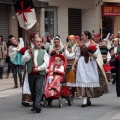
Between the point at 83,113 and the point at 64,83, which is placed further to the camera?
the point at 64,83

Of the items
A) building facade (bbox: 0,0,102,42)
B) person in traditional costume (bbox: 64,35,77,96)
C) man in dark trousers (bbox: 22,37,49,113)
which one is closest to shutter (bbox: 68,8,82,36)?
building facade (bbox: 0,0,102,42)

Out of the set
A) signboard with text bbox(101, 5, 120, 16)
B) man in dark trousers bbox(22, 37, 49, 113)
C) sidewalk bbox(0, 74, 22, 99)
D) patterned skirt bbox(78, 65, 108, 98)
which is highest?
signboard with text bbox(101, 5, 120, 16)

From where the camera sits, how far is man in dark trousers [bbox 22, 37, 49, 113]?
11.3 m

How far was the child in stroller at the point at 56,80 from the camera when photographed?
470 inches

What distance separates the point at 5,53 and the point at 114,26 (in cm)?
1574

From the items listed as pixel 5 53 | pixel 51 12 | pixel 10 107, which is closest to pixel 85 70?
pixel 10 107

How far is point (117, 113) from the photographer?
11.2 metres

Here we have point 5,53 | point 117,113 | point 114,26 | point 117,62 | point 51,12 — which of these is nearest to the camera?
point 117,113

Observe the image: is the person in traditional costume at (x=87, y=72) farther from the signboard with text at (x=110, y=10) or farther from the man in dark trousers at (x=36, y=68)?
the signboard with text at (x=110, y=10)

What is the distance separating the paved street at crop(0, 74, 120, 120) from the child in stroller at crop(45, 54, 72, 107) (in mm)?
286

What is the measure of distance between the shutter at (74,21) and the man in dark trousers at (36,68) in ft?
59.5

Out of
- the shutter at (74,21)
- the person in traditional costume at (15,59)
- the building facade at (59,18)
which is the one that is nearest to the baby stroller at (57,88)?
the person in traditional costume at (15,59)

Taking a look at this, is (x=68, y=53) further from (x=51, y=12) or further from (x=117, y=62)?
(x=51, y=12)

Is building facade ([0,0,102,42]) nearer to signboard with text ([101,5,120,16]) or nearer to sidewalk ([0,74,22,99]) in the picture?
signboard with text ([101,5,120,16])
